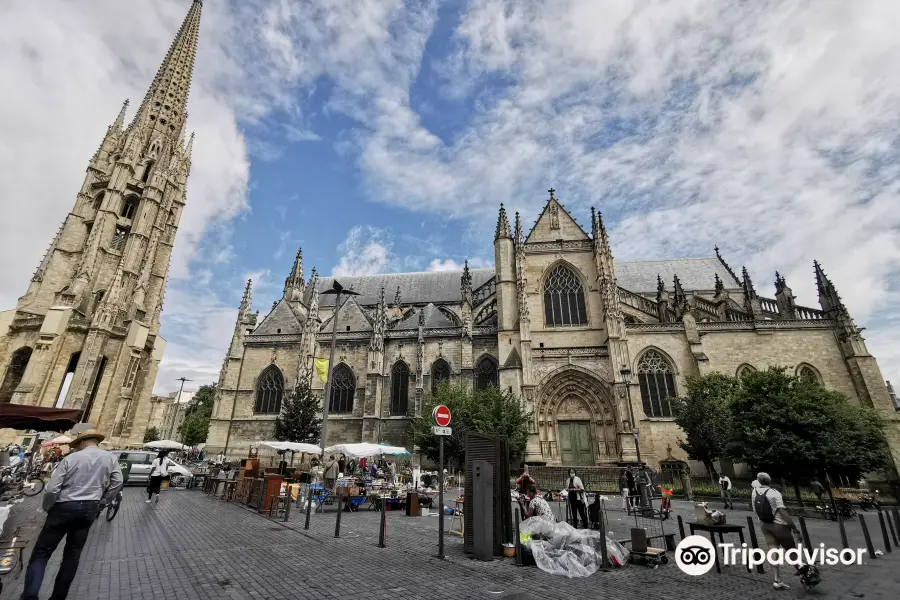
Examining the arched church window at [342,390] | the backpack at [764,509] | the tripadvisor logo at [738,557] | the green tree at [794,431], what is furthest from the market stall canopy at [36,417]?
the green tree at [794,431]

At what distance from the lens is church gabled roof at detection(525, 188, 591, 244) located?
90.9 ft

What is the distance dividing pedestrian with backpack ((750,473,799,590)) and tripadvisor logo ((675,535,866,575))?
3.8 inches

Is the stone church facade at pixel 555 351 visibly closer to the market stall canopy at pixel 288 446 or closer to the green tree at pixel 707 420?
the green tree at pixel 707 420

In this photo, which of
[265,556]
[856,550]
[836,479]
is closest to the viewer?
[265,556]

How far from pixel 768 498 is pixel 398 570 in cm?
531

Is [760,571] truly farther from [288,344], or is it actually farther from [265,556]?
[288,344]

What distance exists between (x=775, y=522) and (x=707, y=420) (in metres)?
15.2

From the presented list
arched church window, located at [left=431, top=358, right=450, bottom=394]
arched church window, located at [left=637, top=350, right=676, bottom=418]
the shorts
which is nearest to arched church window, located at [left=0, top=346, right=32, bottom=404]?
arched church window, located at [left=431, top=358, right=450, bottom=394]

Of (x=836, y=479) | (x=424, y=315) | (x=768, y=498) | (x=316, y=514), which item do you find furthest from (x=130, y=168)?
(x=836, y=479)

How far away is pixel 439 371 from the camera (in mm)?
26719

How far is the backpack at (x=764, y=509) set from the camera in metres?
5.61

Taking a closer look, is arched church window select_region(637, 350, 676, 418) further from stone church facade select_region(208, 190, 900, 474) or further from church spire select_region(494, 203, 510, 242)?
church spire select_region(494, 203, 510, 242)

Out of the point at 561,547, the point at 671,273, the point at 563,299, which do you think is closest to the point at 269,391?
the point at 563,299

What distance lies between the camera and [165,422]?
275 feet
